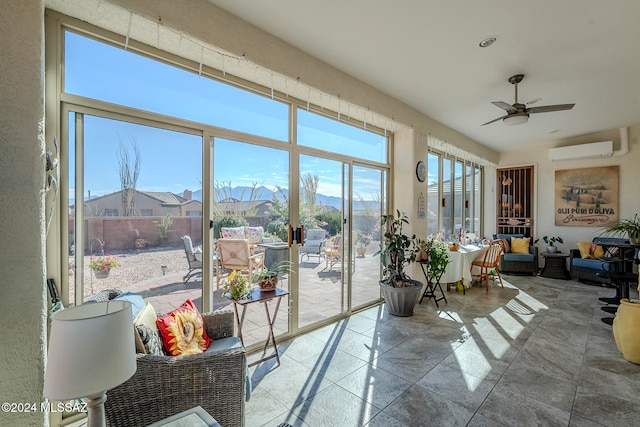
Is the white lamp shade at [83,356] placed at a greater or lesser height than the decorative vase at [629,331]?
greater

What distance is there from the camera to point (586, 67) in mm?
3279

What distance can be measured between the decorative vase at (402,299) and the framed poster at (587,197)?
16.9ft

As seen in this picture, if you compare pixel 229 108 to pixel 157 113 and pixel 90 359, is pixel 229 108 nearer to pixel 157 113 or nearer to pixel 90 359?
pixel 157 113

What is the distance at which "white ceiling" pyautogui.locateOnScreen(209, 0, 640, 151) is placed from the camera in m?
2.34

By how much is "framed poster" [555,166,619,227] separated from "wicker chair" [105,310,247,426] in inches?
310

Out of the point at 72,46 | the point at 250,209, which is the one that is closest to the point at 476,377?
the point at 250,209

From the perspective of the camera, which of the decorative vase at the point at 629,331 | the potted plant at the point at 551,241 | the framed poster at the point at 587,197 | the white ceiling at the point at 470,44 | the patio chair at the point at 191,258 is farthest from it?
the potted plant at the point at 551,241

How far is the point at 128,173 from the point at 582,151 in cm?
810

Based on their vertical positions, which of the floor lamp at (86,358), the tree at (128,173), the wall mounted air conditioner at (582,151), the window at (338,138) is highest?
the wall mounted air conditioner at (582,151)

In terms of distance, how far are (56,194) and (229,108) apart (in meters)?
1.52

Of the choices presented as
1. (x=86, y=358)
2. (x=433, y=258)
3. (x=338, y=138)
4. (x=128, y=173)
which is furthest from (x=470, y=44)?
(x=86, y=358)

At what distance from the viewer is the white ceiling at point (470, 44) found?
7.67 feet

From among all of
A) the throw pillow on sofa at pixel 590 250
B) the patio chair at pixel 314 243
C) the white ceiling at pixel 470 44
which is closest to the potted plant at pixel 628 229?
the throw pillow on sofa at pixel 590 250

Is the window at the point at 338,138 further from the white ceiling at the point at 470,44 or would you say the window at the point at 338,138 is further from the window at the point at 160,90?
the white ceiling at the point at 470,44
